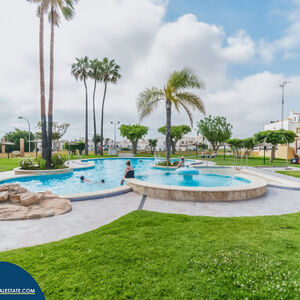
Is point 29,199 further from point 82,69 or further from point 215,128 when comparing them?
point 215,128

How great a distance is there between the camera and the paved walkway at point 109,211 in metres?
3.68

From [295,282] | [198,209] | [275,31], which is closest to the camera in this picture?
[295,282]

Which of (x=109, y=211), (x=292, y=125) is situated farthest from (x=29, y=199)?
(x=292, y=125)

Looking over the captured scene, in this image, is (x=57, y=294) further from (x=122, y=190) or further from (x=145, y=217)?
(x=122, y=190)

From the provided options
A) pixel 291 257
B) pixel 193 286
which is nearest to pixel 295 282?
pixel 291 257

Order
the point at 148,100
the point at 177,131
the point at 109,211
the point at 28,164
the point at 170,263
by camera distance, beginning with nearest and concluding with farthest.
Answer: the point at 170,263 < the point at 109,211 < the point at 28,164 < the point at 148,100 < the point at 177,131

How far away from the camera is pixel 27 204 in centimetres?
534

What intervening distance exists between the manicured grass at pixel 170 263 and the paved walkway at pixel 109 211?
0.59 m

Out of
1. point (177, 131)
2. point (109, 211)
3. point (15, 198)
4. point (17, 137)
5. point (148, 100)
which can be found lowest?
point (109, 211)

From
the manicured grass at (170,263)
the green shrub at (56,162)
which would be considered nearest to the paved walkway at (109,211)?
the manicured grass at (170,263)

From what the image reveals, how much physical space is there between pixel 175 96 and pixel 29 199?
12.5m

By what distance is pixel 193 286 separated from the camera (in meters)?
2.17

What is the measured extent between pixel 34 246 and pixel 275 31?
16806 mm

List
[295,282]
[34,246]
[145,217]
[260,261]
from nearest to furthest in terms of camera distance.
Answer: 1. [295,282]
2. [260,261]
3. [34,246]
4. [145,217]
